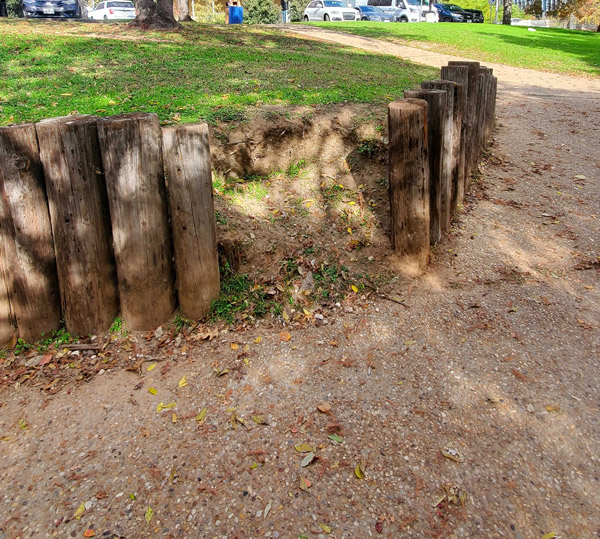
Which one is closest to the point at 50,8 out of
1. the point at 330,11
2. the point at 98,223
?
the point at 330,11

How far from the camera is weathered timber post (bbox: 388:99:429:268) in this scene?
394 centimetres

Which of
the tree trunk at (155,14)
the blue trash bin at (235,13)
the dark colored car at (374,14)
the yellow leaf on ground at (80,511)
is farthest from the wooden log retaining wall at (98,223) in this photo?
the dark colored car at (374,14)

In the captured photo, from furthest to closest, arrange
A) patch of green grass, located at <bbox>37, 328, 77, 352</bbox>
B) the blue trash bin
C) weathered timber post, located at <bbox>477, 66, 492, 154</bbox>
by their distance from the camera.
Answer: the blue trash bin
weathered timber post, located at <bbox>477, 66, 492, 154</bbox>
patch of green grass, located at <bbox>37, 328, 77, 352</bbox>

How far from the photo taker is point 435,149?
4250mm

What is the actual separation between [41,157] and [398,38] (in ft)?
60.3

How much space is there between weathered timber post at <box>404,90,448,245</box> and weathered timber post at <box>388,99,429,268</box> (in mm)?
218

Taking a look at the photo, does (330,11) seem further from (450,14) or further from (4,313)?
(4,313)

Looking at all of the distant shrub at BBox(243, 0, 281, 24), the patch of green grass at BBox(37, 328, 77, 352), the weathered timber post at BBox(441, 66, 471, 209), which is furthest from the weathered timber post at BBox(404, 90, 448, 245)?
the distant shrub at BBox(243, 0, 281, 24)

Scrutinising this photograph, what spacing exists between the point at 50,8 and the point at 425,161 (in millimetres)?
19709

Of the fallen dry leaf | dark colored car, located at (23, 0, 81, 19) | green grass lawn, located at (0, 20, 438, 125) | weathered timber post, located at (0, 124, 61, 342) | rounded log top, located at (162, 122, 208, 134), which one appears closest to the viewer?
the fallen dry leaf

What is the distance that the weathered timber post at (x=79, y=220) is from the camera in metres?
3.24

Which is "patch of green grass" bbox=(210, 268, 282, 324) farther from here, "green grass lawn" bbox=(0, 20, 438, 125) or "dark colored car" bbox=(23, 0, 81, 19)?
"dark colored car" bbox=(23, 0, 81, 19)

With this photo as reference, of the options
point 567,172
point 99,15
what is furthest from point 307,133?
point 99,15

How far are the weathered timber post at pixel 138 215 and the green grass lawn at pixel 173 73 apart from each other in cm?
164
